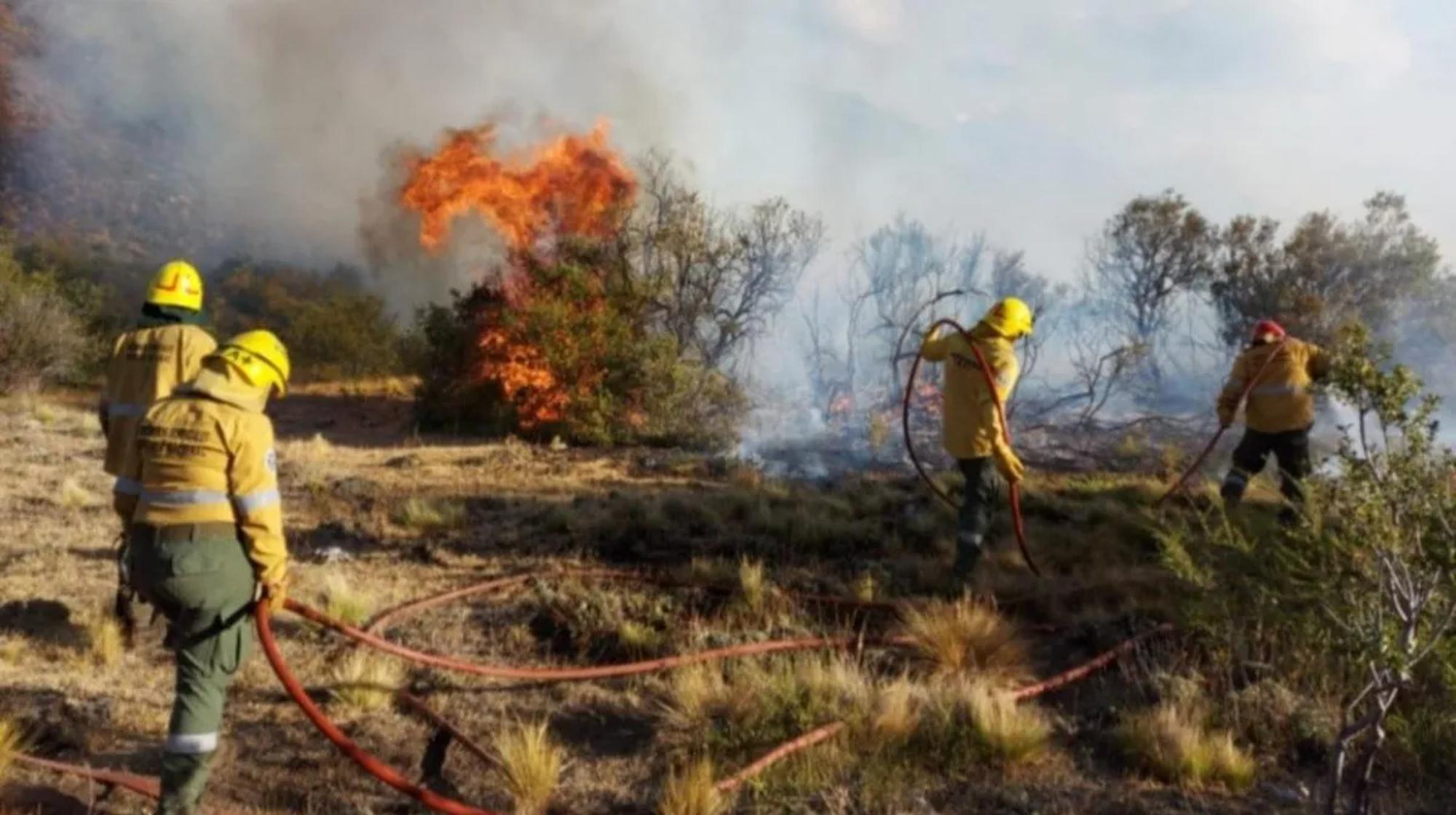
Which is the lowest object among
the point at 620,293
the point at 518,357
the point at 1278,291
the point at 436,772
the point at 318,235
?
the point at 436,772

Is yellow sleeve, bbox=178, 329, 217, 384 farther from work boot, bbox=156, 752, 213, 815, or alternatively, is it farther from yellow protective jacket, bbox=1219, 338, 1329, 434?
yellow protective jacket, bbox=1219, 338, 1329, 434

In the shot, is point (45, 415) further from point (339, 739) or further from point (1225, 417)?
point (1225, 417)

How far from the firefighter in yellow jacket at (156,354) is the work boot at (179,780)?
1.82 meters

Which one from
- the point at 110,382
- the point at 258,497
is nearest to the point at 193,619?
the point at 258,497

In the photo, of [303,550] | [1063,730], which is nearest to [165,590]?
[1063,730]

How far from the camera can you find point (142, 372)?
487 cm

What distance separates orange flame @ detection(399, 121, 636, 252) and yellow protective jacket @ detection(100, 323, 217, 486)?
12.7 meters

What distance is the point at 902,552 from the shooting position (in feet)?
26.2

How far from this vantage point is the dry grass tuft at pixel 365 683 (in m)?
4.86

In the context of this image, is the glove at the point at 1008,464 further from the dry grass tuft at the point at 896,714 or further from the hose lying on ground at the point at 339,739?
the hose lying on ground at the point at 339,739

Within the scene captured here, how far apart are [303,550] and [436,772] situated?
442 cm

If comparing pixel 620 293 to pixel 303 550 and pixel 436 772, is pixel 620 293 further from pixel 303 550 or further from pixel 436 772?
pixel 436 772

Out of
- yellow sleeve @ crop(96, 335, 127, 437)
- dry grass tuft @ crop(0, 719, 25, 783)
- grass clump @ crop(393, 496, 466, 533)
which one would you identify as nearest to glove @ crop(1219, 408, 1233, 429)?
grass clump @ crop(393, 496, 466, 533)

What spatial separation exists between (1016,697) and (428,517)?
19.3ft
